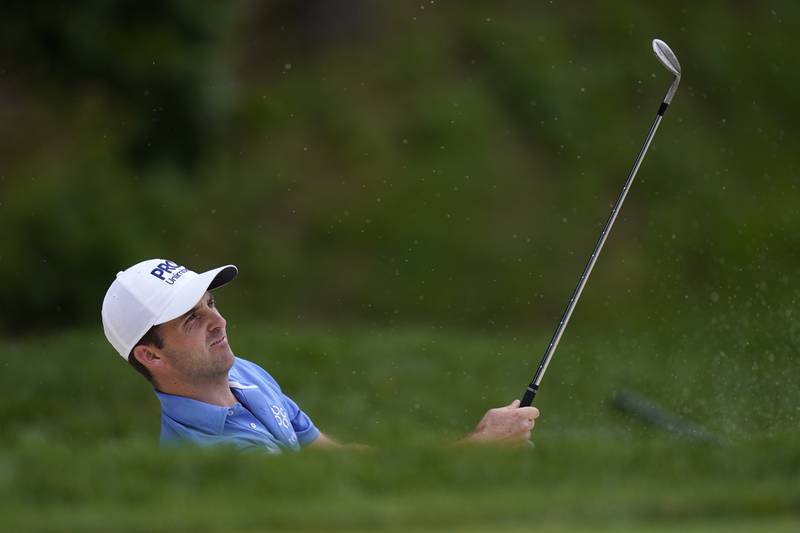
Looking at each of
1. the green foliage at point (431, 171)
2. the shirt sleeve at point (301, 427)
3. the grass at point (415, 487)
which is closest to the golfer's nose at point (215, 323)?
the shirt sleeve at point (301, 427)

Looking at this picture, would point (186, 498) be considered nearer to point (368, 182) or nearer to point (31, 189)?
point (31, 189)

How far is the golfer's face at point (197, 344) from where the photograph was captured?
4852 mm

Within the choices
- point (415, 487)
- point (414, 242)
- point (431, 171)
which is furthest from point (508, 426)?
point (431, 171)

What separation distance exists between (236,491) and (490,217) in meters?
13.8

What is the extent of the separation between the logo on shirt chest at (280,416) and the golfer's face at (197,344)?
32 centimetres

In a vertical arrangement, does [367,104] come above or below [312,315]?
above

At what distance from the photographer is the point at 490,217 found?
17.3 m

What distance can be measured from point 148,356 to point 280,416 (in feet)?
1.78

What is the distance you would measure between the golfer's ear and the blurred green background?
2.61 ft

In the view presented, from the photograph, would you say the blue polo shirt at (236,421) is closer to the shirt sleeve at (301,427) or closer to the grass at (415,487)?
the shirt sleeve at (301,427)

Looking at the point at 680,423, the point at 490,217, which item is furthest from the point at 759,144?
the point at 680,423

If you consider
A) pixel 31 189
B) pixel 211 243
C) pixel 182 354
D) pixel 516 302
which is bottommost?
pixel 516 302

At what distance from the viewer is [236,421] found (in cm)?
486

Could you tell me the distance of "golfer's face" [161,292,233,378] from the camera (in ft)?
15.9
